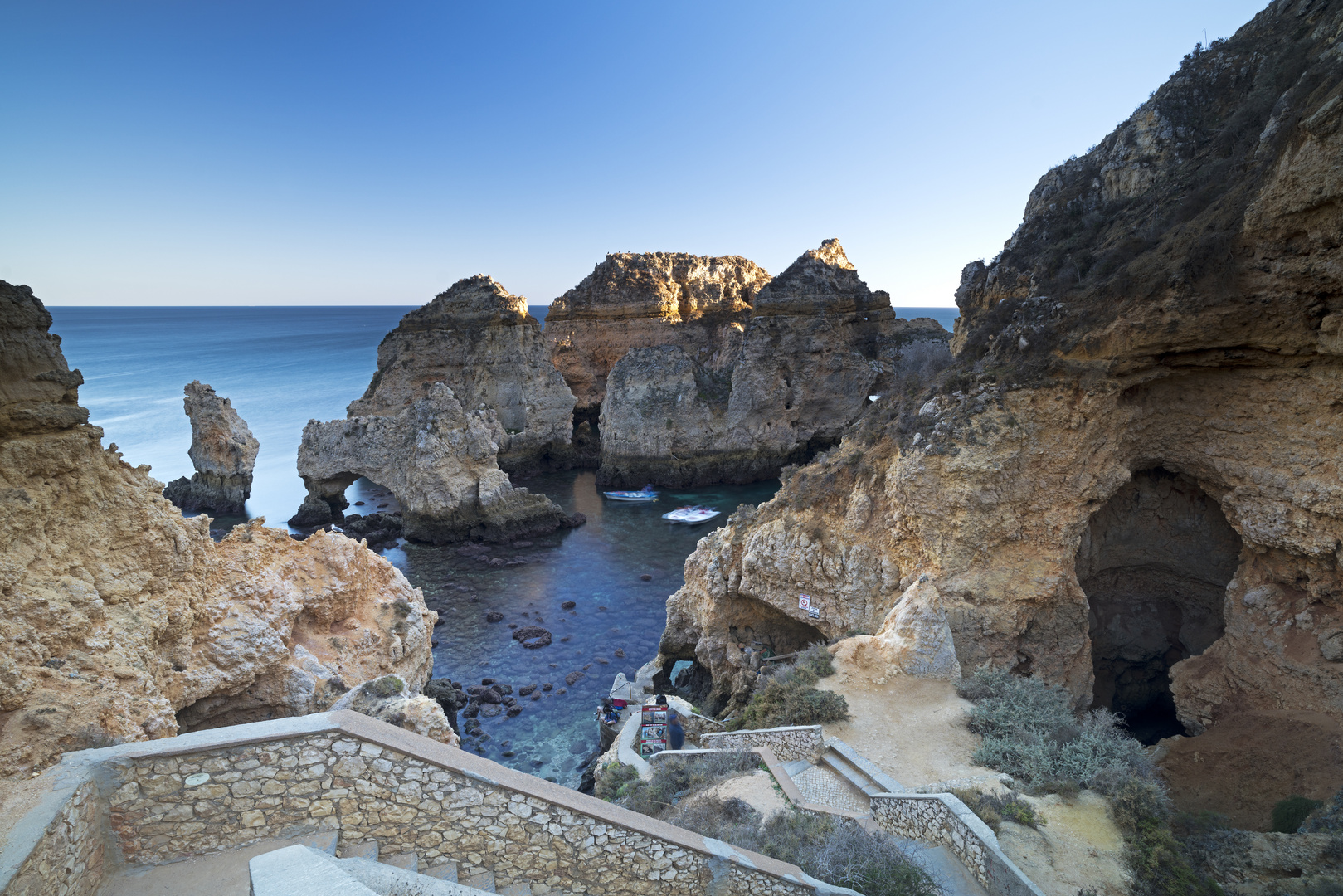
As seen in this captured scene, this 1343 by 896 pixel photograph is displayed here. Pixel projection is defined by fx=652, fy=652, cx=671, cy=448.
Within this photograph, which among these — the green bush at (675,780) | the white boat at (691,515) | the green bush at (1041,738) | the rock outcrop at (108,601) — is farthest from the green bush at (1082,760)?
the white boat at (691,515)

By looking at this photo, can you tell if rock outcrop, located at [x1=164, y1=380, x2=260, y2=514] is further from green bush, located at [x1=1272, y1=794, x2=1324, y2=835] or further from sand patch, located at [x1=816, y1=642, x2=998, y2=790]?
green bush, located at [x1=1272, y1=794, x2=1324, y2=835]

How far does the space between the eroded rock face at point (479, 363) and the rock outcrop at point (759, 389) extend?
16.5 ft

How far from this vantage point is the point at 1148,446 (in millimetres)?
11664

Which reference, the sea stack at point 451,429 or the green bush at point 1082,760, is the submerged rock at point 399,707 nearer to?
the green bush at point 1082,760

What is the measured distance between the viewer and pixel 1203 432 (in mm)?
10992

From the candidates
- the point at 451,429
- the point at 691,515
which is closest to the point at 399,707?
the point at 451,429

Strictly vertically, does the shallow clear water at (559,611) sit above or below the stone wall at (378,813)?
below

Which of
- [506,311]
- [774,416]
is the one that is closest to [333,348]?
[506,311]

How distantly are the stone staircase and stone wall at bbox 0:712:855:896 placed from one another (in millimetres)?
73

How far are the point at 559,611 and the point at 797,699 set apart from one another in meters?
13.5

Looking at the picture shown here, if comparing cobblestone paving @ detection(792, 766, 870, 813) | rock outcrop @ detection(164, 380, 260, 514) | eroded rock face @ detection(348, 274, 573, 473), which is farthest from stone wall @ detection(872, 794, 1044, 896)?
eroded rock face @ detection(348, 274, 573, 473)

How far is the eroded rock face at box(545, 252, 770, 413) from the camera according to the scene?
49.8 meters

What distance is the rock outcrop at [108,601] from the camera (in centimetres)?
600

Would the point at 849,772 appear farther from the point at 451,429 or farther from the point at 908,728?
the point at 451,429
